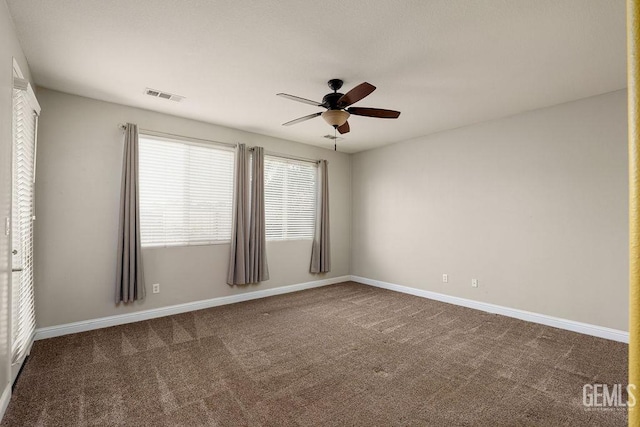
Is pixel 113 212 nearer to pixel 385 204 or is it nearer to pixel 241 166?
pixel 241 166

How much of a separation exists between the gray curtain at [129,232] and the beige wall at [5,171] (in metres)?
1.53

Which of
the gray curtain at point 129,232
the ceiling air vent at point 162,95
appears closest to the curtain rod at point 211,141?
the gray curtain at point 129,232

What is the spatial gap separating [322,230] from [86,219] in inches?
142

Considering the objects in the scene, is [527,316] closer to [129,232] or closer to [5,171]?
[129,232]

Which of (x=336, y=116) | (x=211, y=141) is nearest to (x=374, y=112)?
(x=336, y=116)

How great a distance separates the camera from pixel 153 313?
4219 mm

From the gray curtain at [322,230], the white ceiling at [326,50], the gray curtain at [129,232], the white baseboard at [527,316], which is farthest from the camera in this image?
the gray curtain at [322,230]

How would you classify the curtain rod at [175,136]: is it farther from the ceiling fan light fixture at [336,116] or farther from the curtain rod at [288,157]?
the ceiling fan light fixture at [336,116]

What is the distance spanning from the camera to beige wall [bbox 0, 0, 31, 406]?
7.22 feet

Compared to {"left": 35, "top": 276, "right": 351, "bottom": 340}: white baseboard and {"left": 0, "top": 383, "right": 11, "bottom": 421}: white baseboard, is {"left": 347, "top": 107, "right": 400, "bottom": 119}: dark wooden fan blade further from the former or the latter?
{"left": 0, "top": 383, "right": 11, "bottom": 421}: white baseboard

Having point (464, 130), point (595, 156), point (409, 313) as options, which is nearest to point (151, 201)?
point (409, 313)

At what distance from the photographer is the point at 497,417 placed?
87.8 inches

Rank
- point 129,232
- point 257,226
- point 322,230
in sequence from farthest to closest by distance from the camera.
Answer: point 322,230 → point 257,226 → point 129,232

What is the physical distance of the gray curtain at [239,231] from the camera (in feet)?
16.0
